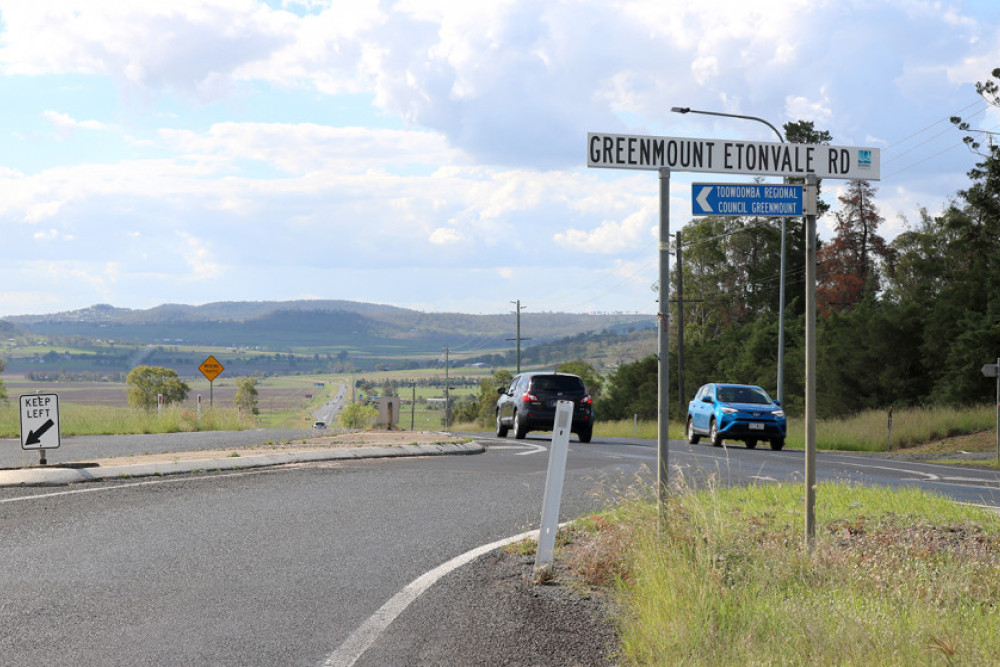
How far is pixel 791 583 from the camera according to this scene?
22.1 feet

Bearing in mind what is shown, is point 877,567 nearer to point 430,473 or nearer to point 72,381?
point 430,473

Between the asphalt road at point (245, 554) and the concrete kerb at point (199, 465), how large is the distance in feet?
2.21

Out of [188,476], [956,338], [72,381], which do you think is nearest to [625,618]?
[188,476]

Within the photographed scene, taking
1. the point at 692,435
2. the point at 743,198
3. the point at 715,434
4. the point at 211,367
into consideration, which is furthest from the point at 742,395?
the point at 743,198

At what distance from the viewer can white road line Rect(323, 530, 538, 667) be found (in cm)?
584

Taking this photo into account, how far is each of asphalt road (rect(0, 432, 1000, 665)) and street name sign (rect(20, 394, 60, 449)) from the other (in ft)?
6.61

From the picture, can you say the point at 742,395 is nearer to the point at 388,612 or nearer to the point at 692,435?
the point at 692,435

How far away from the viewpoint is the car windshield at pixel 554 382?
95.9ft

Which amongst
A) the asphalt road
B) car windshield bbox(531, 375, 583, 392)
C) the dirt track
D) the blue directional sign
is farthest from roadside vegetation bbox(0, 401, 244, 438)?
the blue directional sign

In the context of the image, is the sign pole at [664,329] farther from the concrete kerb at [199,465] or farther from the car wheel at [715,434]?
the car wheel at [715,434]

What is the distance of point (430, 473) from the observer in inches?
651

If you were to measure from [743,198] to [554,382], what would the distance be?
2152cm

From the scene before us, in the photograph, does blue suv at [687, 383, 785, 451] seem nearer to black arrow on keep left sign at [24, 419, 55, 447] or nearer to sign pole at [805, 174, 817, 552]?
black arrow on keep left sign at [24, 419, 55, 447]

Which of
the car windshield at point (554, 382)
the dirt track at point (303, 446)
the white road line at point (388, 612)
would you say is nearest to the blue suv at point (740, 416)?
the car windshield at point (554, 382)
